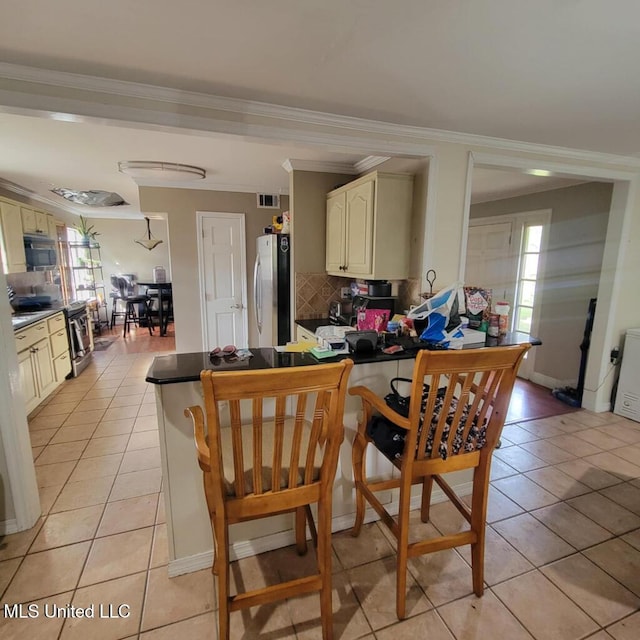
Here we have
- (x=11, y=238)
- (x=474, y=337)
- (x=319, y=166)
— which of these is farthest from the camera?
(x=11, y=238)

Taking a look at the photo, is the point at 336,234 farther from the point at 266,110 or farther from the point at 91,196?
the point at 91,196

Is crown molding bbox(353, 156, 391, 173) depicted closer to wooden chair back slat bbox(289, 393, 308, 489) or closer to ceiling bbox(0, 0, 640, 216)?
ceiling bbox(0, 0, 640, 216)

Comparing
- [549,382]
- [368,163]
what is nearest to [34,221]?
[368,163]

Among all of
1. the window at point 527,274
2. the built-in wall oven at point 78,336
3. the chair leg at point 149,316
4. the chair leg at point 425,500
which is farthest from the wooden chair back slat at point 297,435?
the chair leg at point 149,316

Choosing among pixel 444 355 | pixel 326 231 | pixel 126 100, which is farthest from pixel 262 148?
pixel 444 355

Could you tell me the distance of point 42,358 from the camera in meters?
3.56

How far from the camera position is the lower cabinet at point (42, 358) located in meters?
3.17

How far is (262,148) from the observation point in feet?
9.29

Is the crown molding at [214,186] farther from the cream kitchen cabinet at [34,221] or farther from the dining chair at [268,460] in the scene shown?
the dining chair at [268,460]

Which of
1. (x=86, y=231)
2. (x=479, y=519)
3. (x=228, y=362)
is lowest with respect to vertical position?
(x=479, y=519)

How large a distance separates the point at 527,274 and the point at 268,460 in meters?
4.15

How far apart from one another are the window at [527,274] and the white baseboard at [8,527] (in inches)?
195

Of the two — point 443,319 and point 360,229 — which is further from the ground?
point 360,229

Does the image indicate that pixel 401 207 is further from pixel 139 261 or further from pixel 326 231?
pixel 139 261
